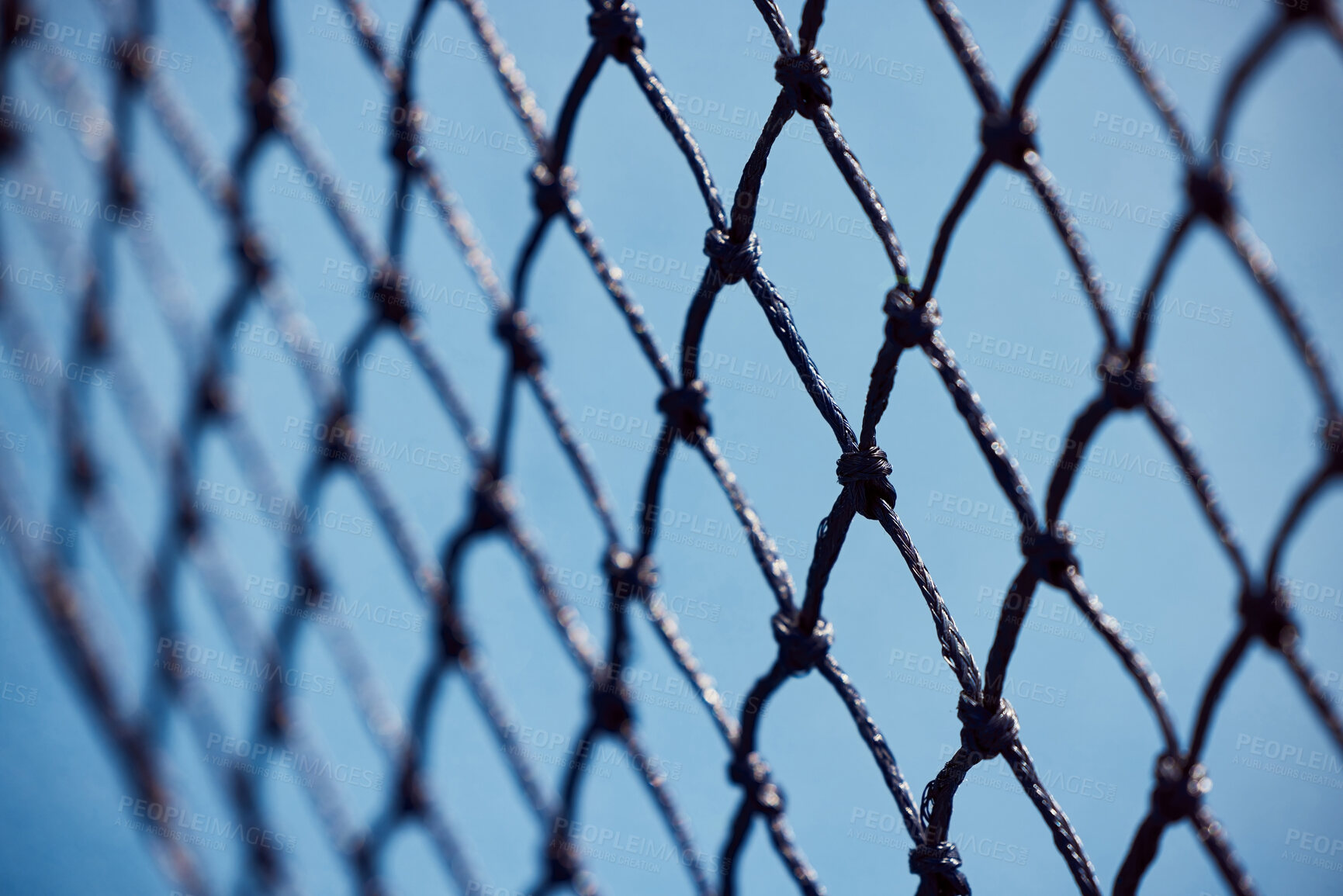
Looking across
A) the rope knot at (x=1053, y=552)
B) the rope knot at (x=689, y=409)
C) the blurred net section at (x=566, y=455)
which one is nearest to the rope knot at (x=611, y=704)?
the blurred net section at (x=566, y=455)

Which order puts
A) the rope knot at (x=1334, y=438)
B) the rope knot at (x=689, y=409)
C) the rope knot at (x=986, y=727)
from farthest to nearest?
the rope knot at (x=689, y=409) < the rope knot at (x=986, y=727) < the rope knot at (x=1334, y=438)

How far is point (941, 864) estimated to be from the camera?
→ 1.84 feet

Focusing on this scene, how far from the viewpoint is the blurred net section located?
1.54ft

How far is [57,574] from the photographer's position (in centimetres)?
62

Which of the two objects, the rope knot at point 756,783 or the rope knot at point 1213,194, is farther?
the rope knot at point 756,783

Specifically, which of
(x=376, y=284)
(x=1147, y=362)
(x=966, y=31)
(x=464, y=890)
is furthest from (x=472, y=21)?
(x=464, y=890)

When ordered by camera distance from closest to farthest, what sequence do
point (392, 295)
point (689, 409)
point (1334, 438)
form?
point (1334, 438), point (689, 409), point (392, 295)

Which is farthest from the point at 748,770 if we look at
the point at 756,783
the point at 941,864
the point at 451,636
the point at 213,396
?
the point at 213,396

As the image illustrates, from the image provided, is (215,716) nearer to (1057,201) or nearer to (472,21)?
(472,21)

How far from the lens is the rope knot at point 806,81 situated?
1.95 feet

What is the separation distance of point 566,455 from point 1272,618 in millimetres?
387

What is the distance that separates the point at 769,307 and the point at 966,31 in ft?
0.58

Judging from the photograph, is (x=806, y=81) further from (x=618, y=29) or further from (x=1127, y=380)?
(x=1127, y=380)

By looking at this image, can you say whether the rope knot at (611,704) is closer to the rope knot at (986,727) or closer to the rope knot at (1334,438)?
the rope knot at (986,727)
